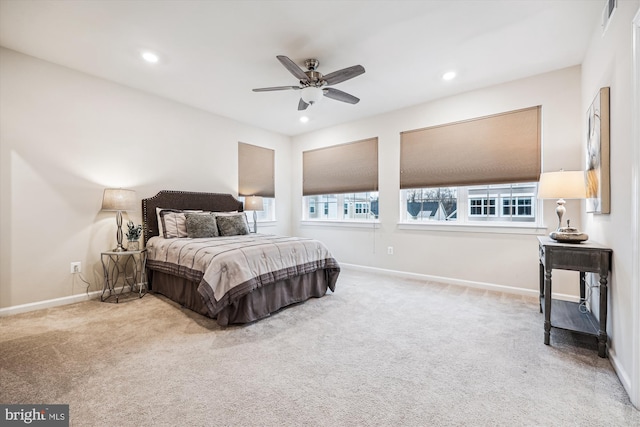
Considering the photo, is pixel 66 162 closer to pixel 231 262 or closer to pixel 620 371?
pixel 231 262

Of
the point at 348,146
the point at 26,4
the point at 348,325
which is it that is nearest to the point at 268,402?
the point at 348,325

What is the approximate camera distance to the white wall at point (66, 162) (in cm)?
294

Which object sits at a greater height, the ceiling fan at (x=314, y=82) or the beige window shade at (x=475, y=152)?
the ceiling fan at (x=314, y=82)

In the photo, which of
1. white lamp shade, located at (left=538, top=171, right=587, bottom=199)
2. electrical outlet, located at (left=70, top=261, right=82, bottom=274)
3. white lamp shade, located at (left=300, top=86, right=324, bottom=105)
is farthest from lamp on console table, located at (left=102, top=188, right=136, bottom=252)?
white lamp shade, located at (left=538, top=171, right=587, bottom=199)

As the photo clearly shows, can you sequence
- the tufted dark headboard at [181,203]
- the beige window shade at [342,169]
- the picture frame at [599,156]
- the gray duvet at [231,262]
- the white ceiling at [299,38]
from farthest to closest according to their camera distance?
the beige window shade at [342,169] < the tufted dark headboard at [181,203] < the gray duvet at [231,262] < the white ceiling at [299,38] < the picture frame at [599,156]

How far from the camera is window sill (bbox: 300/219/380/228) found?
493 centimetres

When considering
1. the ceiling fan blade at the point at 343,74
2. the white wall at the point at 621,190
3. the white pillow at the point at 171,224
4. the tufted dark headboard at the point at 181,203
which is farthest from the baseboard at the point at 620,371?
the tufted dark headboard at the point at 181,203

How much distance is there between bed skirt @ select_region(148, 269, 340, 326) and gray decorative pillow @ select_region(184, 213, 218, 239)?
2.04 ft

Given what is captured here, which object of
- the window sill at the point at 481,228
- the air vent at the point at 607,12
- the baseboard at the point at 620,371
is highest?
the air vent at the point at 607,12

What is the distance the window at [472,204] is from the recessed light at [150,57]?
3722 mm

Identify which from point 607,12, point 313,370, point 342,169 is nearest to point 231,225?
point 342,169

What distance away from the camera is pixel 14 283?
295cm

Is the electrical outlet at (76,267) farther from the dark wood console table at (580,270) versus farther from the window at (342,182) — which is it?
the dark wood console table at (580,270)

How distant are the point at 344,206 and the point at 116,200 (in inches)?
141
